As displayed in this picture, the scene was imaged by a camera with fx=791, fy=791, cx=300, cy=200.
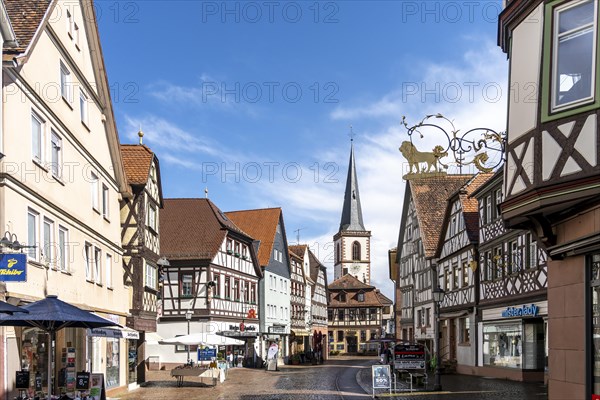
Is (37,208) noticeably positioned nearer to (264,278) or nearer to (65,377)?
(65,377)

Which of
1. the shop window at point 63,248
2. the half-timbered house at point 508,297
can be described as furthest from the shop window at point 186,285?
the shop window at point 63,248

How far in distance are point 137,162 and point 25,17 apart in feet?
41.1

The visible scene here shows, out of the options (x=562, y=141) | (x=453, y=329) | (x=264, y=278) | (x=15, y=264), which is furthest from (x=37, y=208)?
(x=264, y=278)

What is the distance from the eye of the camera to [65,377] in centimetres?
1828

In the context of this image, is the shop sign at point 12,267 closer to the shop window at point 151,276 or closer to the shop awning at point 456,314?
the shop window at point 151,276

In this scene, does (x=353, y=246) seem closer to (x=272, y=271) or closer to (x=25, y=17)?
(x=272, y=271)

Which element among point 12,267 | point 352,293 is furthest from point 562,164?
point 352,293

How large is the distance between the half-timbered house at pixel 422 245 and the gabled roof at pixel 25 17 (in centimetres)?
2960

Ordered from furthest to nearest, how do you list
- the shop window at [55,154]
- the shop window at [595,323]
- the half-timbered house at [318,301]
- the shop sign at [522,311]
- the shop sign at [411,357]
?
the half-timbered house at [318,301] < the shop sign at [522,311] < the shop sign at [411,357] < the shop window at [55,154] < the shop window at [595,323]

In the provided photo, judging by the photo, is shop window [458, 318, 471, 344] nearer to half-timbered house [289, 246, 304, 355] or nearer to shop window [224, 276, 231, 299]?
shop window [224, 276, 231, 299]

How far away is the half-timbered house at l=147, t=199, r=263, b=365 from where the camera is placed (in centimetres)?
4562

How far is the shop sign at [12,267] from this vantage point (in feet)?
44.8

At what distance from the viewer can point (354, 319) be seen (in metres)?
92.6

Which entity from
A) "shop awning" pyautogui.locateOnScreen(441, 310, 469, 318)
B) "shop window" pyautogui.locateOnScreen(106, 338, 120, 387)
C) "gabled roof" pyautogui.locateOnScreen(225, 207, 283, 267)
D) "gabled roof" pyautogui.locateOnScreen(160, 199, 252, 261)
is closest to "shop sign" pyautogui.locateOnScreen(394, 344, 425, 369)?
"shop window" pyautogui.locateOnScreen(106, 338, 120, 387)
